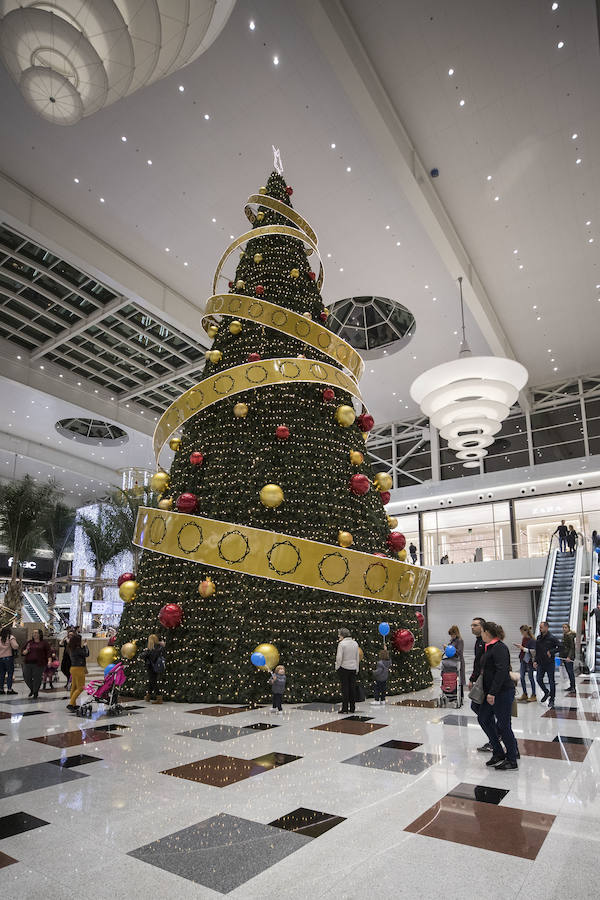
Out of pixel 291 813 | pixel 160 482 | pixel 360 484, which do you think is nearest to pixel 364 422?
pixel 360 484

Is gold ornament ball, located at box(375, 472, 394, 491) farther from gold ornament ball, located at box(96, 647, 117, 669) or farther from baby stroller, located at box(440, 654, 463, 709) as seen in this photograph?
gold ornament ball, located at box(96, 647, 117, 669)

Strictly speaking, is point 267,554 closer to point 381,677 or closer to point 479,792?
point 381,677

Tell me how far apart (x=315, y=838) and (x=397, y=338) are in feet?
65.5

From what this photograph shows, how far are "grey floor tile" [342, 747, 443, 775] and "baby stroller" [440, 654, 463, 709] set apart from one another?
8.27 feet

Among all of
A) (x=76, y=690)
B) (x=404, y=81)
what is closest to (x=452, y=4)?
(x=404, y=81)

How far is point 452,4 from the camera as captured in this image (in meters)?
10.1

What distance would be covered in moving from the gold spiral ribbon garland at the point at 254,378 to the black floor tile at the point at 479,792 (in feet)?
16.7

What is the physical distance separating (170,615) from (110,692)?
1126 mm

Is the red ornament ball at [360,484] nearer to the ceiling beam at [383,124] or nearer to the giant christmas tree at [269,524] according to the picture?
the giant christmas tree at [269,524]

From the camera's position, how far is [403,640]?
23.7 ft

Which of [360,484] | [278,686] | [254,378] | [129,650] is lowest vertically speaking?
[278,686]

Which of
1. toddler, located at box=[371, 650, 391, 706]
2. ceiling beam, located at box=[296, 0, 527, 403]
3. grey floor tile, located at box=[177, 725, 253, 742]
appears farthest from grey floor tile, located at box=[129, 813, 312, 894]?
ceiling beam, located at box=[296, 0, 527, 403]

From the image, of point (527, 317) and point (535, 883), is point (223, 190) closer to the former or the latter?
point (527, 317)

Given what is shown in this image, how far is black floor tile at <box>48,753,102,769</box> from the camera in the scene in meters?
4.12
